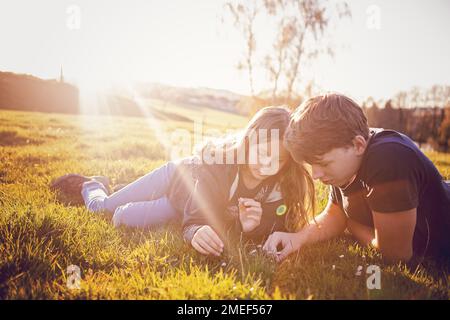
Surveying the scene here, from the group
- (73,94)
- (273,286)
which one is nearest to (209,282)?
(273,286)

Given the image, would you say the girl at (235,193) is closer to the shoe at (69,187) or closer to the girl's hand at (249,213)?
the girl's hand at (249,213)

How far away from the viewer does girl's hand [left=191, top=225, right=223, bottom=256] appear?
2.71 metres

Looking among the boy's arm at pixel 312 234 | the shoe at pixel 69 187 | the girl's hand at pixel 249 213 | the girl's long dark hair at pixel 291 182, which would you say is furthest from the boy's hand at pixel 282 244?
the shoe at pixel 69 187

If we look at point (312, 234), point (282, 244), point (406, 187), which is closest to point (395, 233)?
point (406, 187)

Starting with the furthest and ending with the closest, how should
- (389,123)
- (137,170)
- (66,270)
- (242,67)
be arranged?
1. (389,123)
2. (242,67)
3. (137,170)
4. (66,270)

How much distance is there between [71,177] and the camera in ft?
15.9

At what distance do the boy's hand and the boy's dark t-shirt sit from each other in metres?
0.64

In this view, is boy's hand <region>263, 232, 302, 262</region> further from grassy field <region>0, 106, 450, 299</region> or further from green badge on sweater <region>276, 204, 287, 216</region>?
green badge on sweater <region>276, 204, 287, 216</region>

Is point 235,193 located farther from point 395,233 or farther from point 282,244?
point 395,233

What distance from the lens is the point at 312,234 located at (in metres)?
3.25

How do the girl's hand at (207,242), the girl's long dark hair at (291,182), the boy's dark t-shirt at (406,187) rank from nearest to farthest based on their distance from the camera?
the boy's dark t-shirt at (406,187) < the girl's hand at (207,242) < the girl's long dark hair at (291,182)

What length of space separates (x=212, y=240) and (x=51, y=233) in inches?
57.4

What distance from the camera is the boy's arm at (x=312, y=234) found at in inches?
118

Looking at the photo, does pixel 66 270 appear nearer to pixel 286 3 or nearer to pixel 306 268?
pixel 306 268
